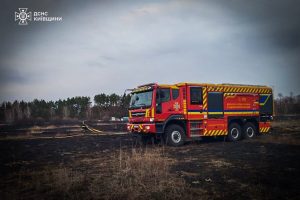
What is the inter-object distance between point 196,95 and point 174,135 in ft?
8.35

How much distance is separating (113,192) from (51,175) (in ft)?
8.42

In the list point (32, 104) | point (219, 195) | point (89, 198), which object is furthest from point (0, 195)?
point (32, 104)

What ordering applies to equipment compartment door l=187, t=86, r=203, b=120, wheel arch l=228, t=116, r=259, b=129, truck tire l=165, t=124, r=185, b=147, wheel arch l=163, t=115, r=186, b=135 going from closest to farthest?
wheel arch l=163, t=115, r=186, b=135
truck tire l=165, t=124, r=185, b=147
equipment compartment door l=187, t=86, r=203, b=120
wheel arch l=228, t=116, r=259, b=129

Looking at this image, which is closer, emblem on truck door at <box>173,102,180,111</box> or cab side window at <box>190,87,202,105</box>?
emblem on truck door at <box>173,102,180,111</box>

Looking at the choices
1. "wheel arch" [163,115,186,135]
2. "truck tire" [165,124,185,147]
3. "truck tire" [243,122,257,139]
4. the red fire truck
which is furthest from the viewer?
"truck tire" [243,122,257,139]

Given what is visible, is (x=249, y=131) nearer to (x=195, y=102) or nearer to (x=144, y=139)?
(x=195, y=102)

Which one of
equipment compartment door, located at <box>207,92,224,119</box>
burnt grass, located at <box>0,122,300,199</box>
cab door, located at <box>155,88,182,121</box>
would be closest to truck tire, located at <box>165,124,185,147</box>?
cab door, located at <box>155,88,182,121</box>

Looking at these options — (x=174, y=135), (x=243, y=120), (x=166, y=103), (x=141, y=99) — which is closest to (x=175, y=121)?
(x=174, y=135)

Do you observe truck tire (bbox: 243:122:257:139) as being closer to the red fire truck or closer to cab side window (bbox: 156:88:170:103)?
the red fire truck

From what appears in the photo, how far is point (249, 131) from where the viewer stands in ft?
57.3

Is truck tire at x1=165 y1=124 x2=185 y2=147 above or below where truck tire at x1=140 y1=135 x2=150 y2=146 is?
above

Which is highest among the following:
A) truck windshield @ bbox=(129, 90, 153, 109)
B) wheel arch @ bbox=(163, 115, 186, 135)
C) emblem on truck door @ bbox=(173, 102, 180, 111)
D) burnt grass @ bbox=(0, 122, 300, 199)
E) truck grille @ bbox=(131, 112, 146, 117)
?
truck windshield @ bbox=(129, 90, 153, 109)

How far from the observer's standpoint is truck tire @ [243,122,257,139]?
56.6ft

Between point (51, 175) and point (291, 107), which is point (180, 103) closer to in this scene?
point (51, 175)
